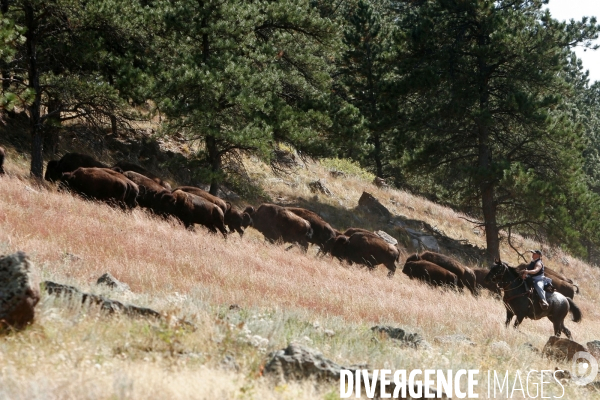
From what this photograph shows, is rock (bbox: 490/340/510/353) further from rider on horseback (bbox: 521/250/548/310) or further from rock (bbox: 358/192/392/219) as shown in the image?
rock (bbox: 358/192/392/219)

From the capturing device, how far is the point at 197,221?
826 inches

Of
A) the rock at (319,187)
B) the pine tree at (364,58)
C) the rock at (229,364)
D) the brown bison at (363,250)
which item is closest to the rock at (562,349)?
the rock at (229,364)

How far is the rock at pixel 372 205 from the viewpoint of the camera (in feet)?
112

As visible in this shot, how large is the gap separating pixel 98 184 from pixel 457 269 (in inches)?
472

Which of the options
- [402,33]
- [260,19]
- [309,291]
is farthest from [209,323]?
[402,33]

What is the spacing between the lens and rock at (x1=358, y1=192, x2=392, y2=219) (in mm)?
34188

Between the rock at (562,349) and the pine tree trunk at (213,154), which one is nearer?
the rock at (562,349)

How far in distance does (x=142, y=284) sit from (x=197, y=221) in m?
8.67

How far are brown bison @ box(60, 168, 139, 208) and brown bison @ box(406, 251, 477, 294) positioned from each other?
33.1 ft

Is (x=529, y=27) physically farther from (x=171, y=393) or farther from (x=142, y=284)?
(x=171, y=393)

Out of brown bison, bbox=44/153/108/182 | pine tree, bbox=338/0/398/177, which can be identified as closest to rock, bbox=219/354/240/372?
brown bison, bbox=44/153/108/182

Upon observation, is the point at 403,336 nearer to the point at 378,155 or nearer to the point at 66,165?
the point at 66,165

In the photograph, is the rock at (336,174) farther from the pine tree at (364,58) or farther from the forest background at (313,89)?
the forest background at (313,89)

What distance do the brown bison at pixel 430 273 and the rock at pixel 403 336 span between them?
11.3m
